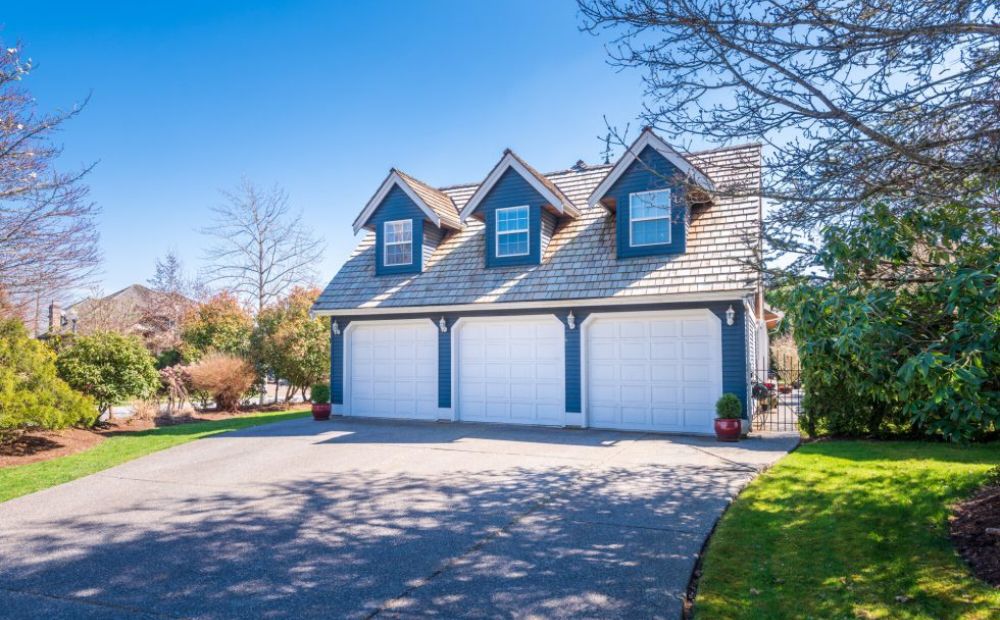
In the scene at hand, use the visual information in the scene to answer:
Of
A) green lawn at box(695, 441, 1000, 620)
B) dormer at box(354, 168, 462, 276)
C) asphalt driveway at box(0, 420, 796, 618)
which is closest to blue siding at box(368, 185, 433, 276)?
dormer at box(354, 168, 462, 276)

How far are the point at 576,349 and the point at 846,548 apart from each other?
26.5 feet

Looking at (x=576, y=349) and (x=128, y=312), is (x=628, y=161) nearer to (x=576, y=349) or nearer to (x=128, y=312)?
(x=576, y=349)

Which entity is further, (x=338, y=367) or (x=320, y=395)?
(x=338, y=367)

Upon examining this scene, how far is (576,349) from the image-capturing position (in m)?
13.1

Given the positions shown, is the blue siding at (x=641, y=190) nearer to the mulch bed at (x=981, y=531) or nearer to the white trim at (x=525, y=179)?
the white trim at (x=525, y=179)

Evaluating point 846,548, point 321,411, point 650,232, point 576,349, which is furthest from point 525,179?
point 846,548

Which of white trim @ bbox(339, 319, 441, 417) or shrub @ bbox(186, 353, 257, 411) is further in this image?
shrub @ bbox(186, 353, 257, 411)

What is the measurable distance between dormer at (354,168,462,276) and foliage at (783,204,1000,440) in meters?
10.8

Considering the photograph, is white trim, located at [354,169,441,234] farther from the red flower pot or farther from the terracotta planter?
the terracotta planter

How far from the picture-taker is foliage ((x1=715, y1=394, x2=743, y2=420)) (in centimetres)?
1103

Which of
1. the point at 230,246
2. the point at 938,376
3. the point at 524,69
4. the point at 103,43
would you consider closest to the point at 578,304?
the point at 524,69

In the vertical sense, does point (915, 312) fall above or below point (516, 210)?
below

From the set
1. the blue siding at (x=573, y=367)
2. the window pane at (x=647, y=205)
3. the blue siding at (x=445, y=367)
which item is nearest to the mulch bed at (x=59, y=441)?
the blue siding at (x=445, y=367)

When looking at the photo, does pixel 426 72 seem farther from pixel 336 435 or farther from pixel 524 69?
pixel 336 435
